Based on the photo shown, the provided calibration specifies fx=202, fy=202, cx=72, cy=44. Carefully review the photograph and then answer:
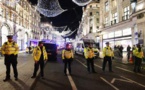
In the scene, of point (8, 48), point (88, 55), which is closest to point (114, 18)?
point (88, 55)

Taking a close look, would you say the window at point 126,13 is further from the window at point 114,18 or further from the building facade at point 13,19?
the building facade at point 13,19

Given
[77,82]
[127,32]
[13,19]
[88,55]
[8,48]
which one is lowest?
[77,82]

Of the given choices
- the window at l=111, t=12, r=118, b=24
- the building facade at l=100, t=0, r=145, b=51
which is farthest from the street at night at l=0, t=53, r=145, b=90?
the window at l=111, t=12, r=118, b=24

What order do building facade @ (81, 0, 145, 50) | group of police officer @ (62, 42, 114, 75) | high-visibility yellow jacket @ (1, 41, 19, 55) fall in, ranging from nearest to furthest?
high-visibility yellow jacket @ (1, 41, 19, 55) → group of police officer @ (62, 42, 114, 75) → building facade @ (81, 0, 145, 50)

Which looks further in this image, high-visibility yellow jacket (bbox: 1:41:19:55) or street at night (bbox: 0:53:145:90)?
high-visibility yellow jacket (bbox: 1:41:19:55)

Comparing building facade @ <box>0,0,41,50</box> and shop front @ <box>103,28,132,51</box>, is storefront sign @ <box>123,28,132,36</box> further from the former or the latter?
building facade @ <box>0,0,41,50</box>

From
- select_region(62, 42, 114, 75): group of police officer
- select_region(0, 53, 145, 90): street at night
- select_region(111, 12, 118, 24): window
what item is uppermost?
select_region(111, 12, 118, 24): window

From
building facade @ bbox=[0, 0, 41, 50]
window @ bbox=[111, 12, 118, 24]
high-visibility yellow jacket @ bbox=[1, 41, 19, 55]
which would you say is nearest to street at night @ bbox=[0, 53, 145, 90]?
high-visibility yellow jacket @ bbox=[1, 41, 19, 55]

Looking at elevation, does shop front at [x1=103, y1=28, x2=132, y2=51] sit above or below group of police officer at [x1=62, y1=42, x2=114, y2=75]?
above

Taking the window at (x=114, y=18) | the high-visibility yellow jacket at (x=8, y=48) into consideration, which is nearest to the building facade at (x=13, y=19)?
the window at (x=114, y=18)

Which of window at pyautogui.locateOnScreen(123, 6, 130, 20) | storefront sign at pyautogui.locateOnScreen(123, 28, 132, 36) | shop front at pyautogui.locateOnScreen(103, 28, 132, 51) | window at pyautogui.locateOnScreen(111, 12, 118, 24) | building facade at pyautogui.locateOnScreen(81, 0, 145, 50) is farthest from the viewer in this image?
window at pyautogui.locateOnScreen(111, 12, 118, 24)

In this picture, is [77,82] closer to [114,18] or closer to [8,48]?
[8,48]

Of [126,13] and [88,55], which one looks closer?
[88,55]

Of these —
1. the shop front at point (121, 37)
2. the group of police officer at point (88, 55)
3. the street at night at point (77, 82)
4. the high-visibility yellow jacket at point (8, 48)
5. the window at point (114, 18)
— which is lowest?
the street at night at point (77, 82)
